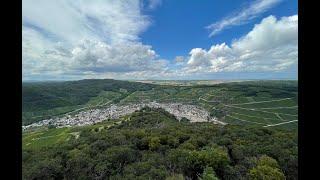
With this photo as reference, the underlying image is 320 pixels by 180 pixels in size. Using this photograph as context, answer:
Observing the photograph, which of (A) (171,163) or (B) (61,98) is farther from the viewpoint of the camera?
(B) (61,98)

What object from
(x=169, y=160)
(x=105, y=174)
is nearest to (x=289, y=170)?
(x=169, y=160)

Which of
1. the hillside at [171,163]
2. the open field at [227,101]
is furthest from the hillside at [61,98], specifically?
the hillside at [171,163]

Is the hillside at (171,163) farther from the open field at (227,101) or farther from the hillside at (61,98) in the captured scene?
the hillside at (61,98)

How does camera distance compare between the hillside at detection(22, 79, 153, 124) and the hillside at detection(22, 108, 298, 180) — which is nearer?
the hillside at detection(22, 108, 298, 180)

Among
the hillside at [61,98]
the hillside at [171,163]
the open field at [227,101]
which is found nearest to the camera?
the hillside at [171,163]

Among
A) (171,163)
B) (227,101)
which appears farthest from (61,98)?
(171,163)

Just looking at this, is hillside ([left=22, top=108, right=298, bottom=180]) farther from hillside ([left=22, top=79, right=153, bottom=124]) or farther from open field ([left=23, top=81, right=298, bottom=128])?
hillside ([left=22, top=79, right=153, bottom=124])

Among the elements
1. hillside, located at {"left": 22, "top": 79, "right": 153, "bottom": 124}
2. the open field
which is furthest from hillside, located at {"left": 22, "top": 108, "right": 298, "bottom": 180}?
hillside, located at {"left": 22, "top": 79, "right": 153, "bottom": 124}

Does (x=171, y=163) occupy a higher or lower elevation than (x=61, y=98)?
higher

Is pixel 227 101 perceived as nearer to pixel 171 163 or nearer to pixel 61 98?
pixel 61 98

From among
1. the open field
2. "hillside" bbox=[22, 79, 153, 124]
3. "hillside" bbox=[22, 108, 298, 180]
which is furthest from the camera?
"hillside" bbox=[22, 79, 153, 124]
